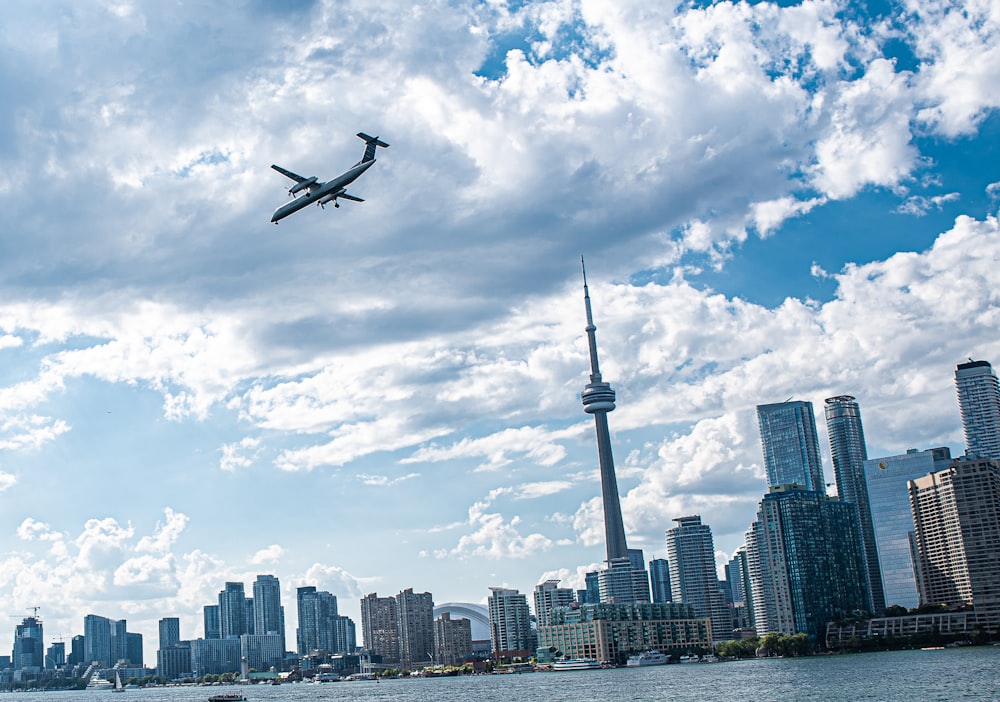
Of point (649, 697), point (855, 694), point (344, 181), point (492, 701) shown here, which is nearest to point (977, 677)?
point (855, 694)

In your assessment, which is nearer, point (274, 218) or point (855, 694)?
point (274, 218)

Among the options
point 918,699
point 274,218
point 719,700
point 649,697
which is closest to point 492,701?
point 649,697

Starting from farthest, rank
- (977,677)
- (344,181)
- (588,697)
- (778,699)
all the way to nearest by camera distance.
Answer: (588,697) < (977,677) < (778,699) < (344,181)

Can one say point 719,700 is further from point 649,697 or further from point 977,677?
point 977,677

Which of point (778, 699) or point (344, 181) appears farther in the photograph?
point (778, 699)

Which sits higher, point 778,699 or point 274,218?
point 274,218

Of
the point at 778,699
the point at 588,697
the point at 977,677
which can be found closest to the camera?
the point at 778,699

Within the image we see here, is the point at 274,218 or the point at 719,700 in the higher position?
the point at 274,218

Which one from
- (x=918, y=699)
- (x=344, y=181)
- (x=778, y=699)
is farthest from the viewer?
(x=778, y=699)

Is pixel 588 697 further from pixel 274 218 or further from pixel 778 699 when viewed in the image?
pixel 274 218
